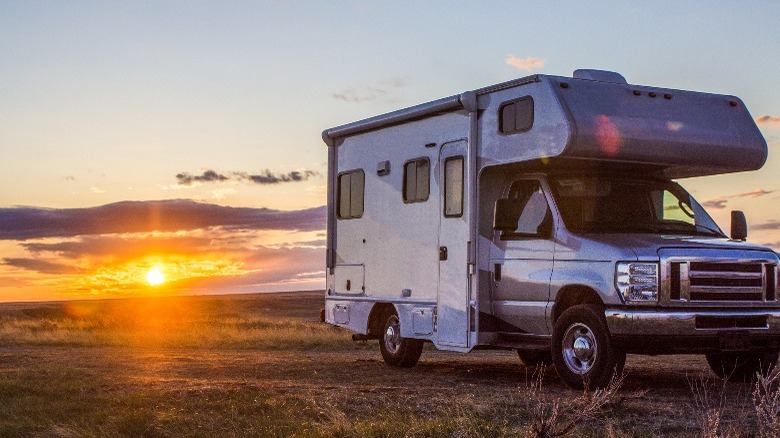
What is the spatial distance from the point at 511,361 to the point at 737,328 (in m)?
6.47

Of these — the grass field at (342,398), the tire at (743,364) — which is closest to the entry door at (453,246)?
the grass field at (342,398)

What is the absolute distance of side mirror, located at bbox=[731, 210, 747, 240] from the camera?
43.5 ft

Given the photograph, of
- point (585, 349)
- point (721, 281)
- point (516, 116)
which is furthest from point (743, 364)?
point (516, 116)

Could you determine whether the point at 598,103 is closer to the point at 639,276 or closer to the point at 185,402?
the point at 639,276

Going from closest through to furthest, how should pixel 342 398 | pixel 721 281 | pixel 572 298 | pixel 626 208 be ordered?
1. pixel 342 398
2. pixel 721 281
3. pixel 572 298
4. pixel 626 208

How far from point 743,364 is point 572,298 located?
2596 millimetres

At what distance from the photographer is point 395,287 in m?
15.2

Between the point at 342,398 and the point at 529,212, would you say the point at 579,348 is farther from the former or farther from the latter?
the point at 342,398

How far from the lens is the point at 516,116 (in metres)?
12.8

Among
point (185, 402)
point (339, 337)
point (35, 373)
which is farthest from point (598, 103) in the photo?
point (339, 337)

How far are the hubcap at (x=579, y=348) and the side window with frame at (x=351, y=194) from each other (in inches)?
195

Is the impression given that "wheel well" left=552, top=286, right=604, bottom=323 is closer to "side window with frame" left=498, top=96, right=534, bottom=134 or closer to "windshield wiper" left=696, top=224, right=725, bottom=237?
"windshield wiper" left=696, top=224, right=725, bottom=237

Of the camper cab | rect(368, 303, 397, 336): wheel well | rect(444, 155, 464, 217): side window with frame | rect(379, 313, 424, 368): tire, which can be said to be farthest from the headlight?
rect(368, 303, 397, 336): wheel well

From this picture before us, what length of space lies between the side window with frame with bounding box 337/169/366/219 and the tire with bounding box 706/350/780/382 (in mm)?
5495
